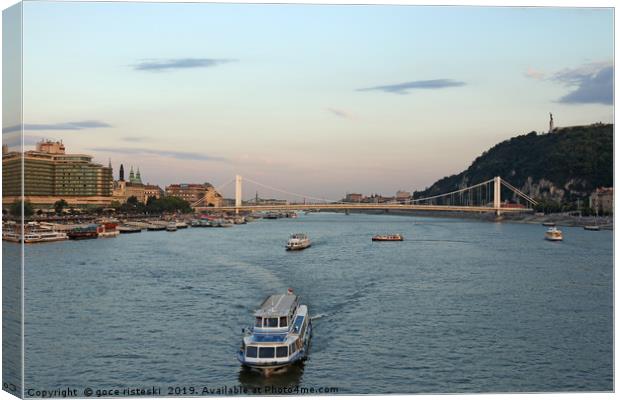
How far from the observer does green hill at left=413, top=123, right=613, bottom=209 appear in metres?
14.7

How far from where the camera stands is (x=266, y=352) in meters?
7.52

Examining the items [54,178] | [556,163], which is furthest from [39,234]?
[556,163]

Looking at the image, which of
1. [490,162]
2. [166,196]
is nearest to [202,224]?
[166,196]

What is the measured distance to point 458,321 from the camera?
31.5ft

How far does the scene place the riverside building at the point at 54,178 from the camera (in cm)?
640

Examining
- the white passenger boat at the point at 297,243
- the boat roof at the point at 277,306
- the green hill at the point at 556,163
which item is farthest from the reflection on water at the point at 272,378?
the white passenger boat at the point at 297,243

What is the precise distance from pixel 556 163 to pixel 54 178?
16956 millimetres

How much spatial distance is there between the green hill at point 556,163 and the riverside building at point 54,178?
703 centimetres

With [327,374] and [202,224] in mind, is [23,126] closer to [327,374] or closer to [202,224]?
[327,374]

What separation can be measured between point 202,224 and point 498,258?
73.1 feet

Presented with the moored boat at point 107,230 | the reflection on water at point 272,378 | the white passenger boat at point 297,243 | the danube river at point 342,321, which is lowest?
the reflection on water at point 272,378

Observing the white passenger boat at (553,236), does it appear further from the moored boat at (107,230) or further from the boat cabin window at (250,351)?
the boat cabin window at (250,351)

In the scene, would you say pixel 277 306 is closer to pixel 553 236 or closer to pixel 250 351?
pixel 250 351

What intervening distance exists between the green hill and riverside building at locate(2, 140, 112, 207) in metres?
7.03
